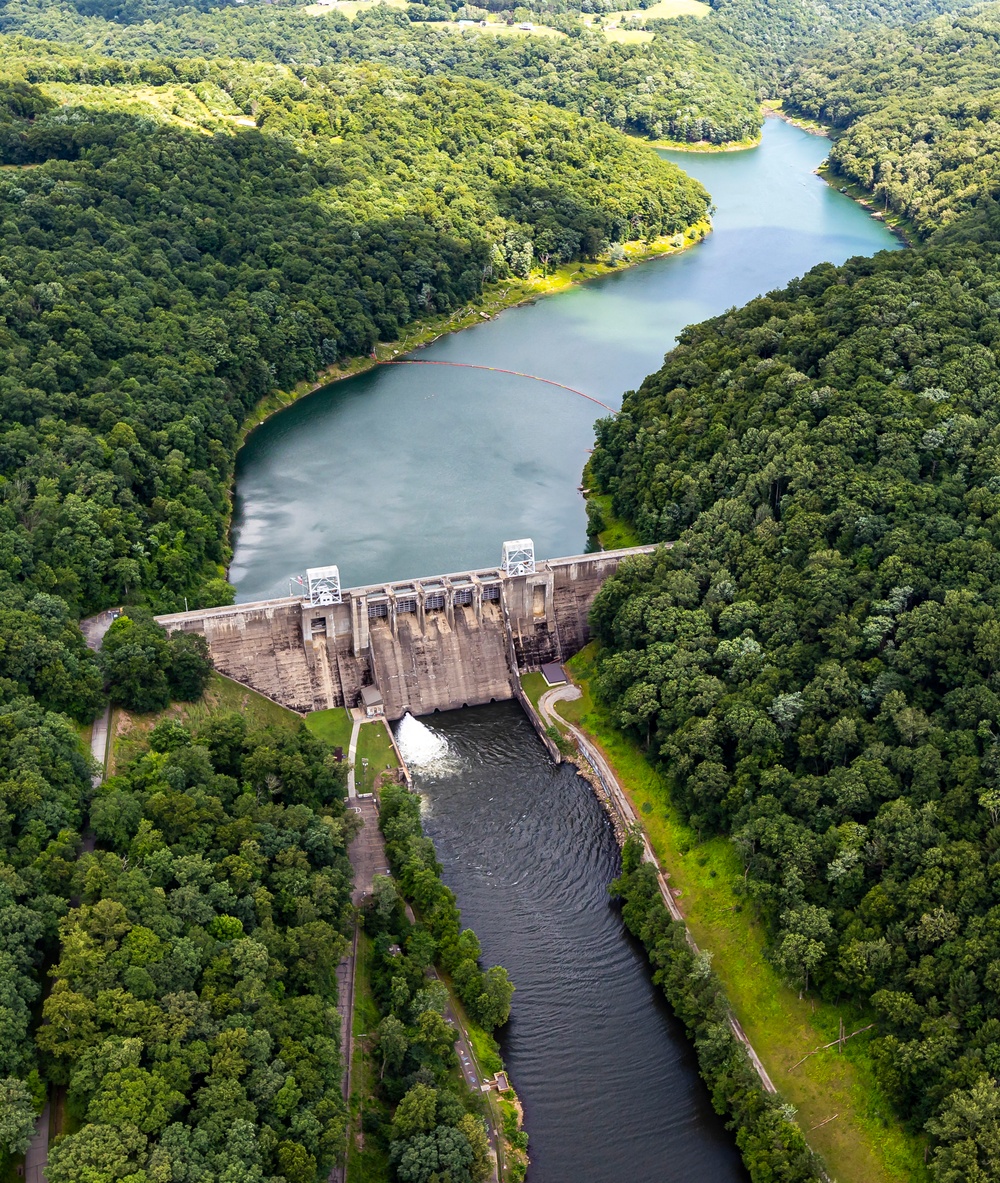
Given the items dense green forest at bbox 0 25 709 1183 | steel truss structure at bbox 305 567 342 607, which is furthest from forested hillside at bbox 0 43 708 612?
steel truss structure at bbox 305 567 342 607

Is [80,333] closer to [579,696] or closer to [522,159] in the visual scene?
[579,696]

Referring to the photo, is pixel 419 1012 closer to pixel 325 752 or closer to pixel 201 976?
pixel 201 976

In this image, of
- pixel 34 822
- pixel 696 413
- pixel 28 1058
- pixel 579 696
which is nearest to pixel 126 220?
pixel 696 413

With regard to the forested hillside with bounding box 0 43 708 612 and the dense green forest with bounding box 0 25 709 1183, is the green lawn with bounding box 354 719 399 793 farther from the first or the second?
the forested hillside with bounding box 0 43 708 612

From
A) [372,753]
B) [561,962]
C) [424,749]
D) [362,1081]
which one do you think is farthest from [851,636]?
[362,1081]

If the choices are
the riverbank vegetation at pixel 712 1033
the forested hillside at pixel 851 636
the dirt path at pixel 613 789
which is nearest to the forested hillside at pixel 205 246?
the dirt path at pixel 613 789

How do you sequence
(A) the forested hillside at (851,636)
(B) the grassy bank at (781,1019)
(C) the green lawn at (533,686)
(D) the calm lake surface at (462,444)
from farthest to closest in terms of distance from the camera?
1. (D) the calm lake surface at (462,444)
2. (C) the green lawn at (533,686)
3. (A) the forested hillside at (851,636)
4. (B) the grassy bank at (781,1019)

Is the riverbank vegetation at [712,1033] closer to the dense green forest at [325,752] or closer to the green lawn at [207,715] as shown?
the dense green forest at [325,752]

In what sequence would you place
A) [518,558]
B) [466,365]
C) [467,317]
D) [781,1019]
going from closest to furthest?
1. [781,1019]
2. [518,558]
3. [466,365]
4. [467,317]
